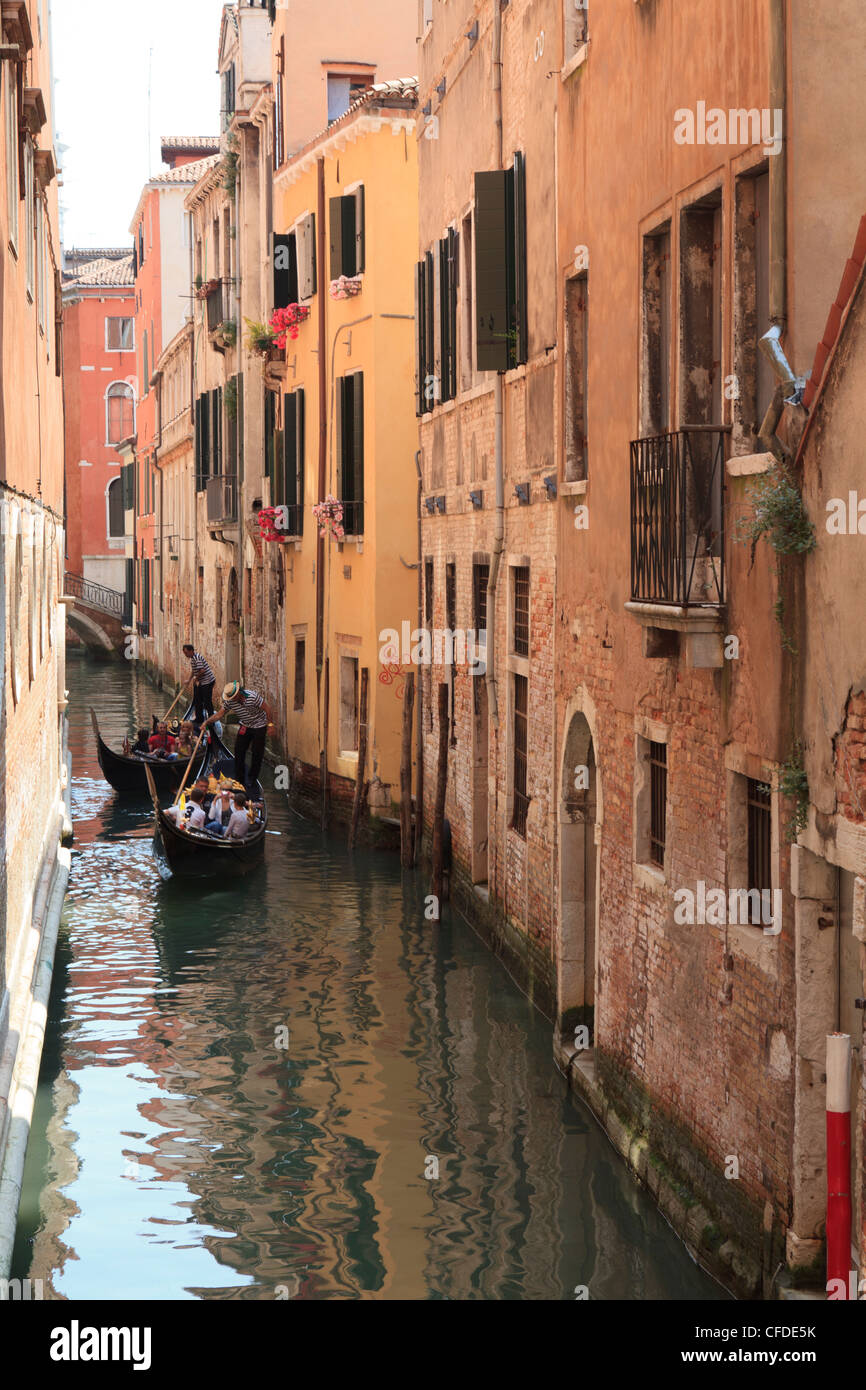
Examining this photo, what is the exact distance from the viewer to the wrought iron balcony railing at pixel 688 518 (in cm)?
662

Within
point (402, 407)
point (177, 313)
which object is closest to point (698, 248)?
point (402, 407)

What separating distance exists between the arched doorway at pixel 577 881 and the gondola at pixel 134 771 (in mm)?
11632

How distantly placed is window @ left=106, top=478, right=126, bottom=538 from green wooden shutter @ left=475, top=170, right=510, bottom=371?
38.9 metres

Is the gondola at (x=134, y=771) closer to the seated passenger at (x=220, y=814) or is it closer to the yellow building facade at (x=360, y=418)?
the yellow building facade at (x=360, y=418)

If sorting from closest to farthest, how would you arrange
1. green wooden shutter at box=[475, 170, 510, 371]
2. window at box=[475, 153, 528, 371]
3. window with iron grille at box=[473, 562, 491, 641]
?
window at box=[475, 153, 528, 371] < green wooden shutter at box=[475, 170, 510, 371] < window with iron grille at box=[473, 562, 491, 641]

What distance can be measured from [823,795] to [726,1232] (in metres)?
1.97

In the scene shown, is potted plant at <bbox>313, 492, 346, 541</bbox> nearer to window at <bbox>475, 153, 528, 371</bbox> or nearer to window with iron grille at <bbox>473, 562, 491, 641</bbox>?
window with iron grille at <bbox>473, 562, 491, 641</bbox>

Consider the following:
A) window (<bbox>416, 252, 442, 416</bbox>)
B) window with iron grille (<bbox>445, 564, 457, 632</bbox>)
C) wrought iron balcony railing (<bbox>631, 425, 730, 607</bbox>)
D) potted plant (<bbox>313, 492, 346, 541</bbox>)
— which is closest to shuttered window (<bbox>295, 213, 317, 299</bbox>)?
potted plant (<bbox>313, 492, 346, 541</bbox>)

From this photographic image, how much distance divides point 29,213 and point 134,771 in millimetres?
10135

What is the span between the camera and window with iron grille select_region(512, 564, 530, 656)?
11.8m

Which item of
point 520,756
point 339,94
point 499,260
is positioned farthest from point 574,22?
point 339,94

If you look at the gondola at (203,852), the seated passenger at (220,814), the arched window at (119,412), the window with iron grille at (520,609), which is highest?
the arched window at (119,412)

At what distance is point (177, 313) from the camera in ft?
132

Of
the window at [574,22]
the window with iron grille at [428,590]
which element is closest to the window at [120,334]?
the window with iron grille at [428,590]
